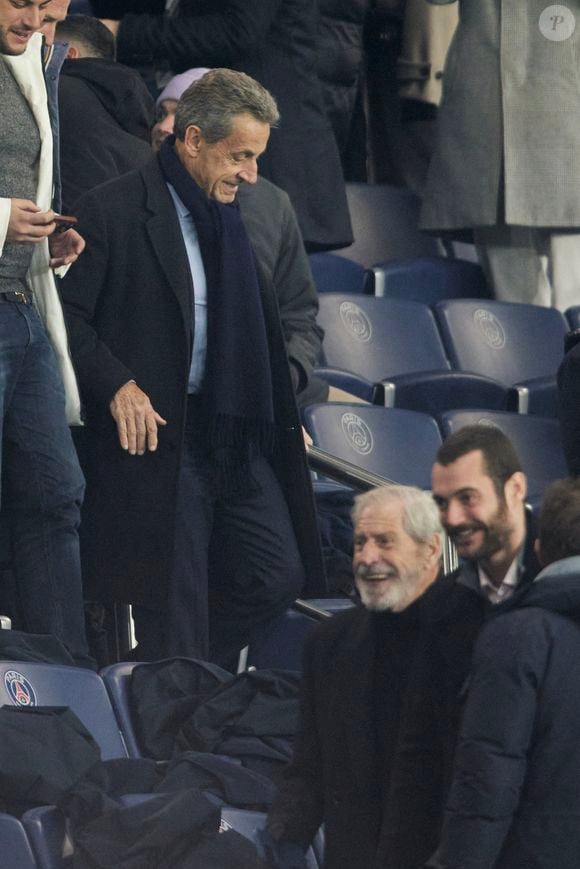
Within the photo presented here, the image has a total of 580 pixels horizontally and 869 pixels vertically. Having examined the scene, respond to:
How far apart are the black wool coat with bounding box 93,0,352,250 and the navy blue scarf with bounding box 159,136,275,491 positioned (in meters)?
1.98

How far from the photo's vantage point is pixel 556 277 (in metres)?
7.65

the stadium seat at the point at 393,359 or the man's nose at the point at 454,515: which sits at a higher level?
the man's nose at the point at 454,515

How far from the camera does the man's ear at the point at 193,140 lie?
4766 mm

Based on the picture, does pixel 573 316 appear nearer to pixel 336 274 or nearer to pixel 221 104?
pixel 336 274

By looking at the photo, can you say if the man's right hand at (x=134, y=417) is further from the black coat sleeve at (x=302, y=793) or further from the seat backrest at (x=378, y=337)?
the seat backrest at (x=378, y=337)


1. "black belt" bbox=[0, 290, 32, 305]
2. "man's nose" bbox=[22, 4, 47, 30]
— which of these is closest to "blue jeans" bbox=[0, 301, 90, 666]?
"black belt" bbox=[0, 290, 32, 305]

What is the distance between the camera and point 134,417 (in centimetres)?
462

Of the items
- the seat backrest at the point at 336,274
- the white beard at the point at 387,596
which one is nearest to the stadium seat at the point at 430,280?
the seat backrest at the point at 336,274

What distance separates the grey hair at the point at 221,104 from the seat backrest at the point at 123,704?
3.98ft

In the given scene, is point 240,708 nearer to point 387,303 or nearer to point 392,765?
point 392,765

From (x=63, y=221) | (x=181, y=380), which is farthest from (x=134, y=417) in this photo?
(x=63, y=221)

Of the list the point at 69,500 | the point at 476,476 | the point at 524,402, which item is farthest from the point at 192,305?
the point at 524,402

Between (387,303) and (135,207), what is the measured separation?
236 cm

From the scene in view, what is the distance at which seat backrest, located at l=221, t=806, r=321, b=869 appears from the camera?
4.01 m
